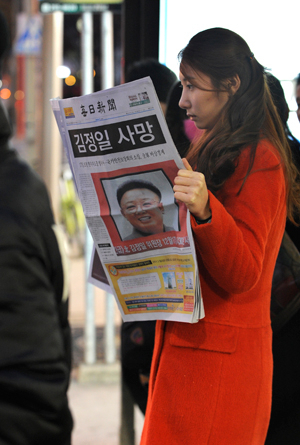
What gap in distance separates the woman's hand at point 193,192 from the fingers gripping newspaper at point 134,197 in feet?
0.16

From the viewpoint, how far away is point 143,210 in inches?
46.8

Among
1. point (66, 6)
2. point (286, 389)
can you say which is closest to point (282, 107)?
point (286, 389)

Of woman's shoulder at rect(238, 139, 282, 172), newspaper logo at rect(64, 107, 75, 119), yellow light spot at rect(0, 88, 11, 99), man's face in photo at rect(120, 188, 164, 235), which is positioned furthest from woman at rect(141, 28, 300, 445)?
yellow light spot at rect(0, 88, 11, 99)

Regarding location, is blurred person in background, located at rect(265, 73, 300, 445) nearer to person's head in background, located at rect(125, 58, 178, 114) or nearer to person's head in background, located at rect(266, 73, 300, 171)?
person's head in background, located at rect(266, 73, 300, 171)

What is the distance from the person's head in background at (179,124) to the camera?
1.38m

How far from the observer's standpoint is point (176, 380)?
3.93 ft

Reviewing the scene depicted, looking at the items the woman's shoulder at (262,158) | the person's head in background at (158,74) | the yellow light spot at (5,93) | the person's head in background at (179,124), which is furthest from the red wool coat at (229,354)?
the yellow light spot at (5,93)

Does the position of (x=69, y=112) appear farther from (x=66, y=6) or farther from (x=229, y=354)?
(x=66, y=6)

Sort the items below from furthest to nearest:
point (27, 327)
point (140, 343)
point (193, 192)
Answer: point (140, 343)
point (193, 192)
point (27, 327)

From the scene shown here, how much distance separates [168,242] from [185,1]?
81 cm

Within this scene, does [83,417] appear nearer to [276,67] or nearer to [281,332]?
[281,332]

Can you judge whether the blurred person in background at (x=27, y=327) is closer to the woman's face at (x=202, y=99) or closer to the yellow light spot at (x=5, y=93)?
the woman's face at (x=202, y=99)

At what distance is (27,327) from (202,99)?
0.70 meters

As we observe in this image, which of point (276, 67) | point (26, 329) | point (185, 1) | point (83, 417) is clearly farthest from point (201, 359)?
point (83, 417)
